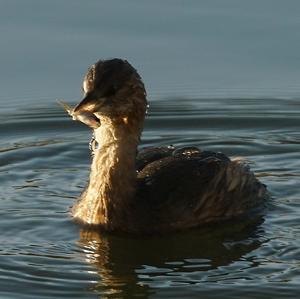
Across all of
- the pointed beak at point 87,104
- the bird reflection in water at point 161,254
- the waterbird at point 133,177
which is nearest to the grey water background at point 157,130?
the bird reflection in water at point 161,254

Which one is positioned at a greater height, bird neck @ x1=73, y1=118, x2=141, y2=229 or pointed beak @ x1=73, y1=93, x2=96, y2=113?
pointed beak @ x1=73, y1=93, x2=96, y2=113

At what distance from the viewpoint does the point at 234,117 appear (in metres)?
15.9

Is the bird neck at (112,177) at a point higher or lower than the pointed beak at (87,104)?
lower

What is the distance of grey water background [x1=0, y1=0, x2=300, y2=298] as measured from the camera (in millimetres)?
11406

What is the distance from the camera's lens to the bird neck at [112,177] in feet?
41.4

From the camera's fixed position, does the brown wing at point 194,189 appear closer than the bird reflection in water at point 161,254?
No

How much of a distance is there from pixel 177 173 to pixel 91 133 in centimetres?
293

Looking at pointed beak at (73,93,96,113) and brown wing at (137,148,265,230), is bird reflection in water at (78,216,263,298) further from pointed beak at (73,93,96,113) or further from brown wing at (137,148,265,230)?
pointed beak at (73,93,96,113)

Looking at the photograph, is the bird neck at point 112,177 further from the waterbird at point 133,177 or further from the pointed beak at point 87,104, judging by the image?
the pointed beak at point 87,104

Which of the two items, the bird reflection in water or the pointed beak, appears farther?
the pointed beak

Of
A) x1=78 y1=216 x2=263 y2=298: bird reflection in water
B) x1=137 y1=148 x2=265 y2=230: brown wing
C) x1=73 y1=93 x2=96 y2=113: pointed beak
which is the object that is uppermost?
x1=73 y1=93 x2=96 y2=113: pointed beak

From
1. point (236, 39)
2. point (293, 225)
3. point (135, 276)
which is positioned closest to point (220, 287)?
point (135, 276)

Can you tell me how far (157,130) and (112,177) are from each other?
3057 millimetres

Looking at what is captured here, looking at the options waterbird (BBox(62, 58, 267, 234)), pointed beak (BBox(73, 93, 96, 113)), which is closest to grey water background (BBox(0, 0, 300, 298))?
waterbird (BBox(62, 58, 267, 234))
